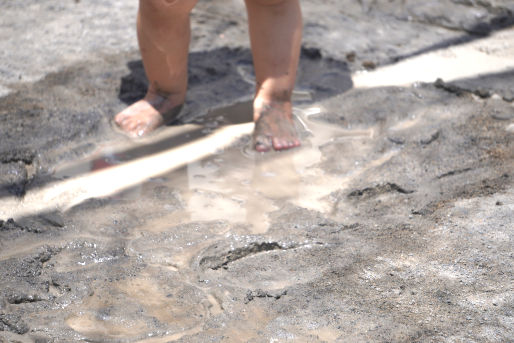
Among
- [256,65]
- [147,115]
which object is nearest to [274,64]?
[256,65]

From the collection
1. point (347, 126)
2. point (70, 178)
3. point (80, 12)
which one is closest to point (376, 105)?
point (347, 126)

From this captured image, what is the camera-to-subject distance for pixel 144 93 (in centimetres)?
285

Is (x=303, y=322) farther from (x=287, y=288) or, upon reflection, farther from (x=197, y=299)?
(x=197, y=299)

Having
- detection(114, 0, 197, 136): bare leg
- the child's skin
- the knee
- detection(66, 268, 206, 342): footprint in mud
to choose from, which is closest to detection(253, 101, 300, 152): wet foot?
the child's skin

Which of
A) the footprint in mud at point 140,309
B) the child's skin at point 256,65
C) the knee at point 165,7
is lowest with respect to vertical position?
the footprint in mud at point 140,309

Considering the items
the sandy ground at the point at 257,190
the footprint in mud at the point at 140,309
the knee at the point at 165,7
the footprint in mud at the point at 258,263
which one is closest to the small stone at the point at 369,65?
the sandy ground at the point at 257,190

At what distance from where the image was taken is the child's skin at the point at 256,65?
2461mm

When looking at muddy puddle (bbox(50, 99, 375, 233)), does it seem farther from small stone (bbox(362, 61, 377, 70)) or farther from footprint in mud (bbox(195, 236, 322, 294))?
small stone (bbox(362, 61, 377, 70))

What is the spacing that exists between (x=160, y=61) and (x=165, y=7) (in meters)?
0.26

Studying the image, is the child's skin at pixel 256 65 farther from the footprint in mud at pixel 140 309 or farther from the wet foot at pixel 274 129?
the footprint in mud at pixel 140 309

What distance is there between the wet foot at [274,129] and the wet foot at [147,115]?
0.36 meters

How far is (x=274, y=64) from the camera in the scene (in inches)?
101

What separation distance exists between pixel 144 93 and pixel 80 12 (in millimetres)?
960

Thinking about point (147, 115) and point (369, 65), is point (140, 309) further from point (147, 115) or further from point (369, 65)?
point (369, 65)
